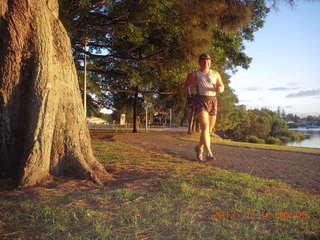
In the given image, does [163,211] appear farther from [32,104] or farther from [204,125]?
[204,125]

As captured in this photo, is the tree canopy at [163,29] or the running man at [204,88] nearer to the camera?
the running man at [204,88]

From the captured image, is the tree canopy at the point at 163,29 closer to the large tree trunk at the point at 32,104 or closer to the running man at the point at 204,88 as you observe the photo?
the running man at the point at 204,88

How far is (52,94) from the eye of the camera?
3.50 meters

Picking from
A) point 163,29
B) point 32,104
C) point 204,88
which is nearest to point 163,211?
point 32,104

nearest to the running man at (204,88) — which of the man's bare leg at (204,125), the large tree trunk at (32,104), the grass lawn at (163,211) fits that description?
the man's bare leg at (204,125)

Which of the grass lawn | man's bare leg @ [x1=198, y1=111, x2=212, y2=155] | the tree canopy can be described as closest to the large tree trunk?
the grass lawn

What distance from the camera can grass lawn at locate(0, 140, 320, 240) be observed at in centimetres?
212

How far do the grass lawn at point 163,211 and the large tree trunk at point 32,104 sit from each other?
36 cm

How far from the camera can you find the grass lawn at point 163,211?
2123mm

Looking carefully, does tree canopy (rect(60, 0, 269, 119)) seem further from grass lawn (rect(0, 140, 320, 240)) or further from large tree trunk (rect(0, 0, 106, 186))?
grass lawn (rect(0, 140, 320, 240))

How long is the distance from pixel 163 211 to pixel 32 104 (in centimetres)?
225

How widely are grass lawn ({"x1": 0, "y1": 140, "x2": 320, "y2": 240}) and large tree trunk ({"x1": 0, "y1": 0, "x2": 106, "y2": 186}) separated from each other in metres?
0.36

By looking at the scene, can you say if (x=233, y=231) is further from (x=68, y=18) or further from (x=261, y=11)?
(x=261, y=11)

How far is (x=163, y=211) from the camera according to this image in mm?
2516
